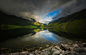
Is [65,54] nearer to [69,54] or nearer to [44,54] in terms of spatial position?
[69,54]

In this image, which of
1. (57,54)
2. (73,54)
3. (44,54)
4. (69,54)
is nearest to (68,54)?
(69,54)

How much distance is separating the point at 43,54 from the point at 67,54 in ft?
11.4

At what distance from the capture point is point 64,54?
238 inches

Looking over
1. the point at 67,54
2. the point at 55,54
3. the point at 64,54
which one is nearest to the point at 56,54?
the point at 55,54

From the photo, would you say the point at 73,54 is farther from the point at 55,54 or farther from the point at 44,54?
the point at 44,54

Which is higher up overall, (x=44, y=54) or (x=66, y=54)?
(x=44, y=54)

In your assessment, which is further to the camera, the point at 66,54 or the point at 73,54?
the point at 66,54

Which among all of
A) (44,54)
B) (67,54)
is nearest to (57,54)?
(67,54)

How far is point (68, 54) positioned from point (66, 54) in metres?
0.26

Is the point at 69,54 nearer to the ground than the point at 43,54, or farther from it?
nearer to the ground

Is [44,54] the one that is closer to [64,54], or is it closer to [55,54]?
[55,54]

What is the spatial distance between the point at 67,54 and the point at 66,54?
19 cm

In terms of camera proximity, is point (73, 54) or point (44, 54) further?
point (44, 54)

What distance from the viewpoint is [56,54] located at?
6.23m
